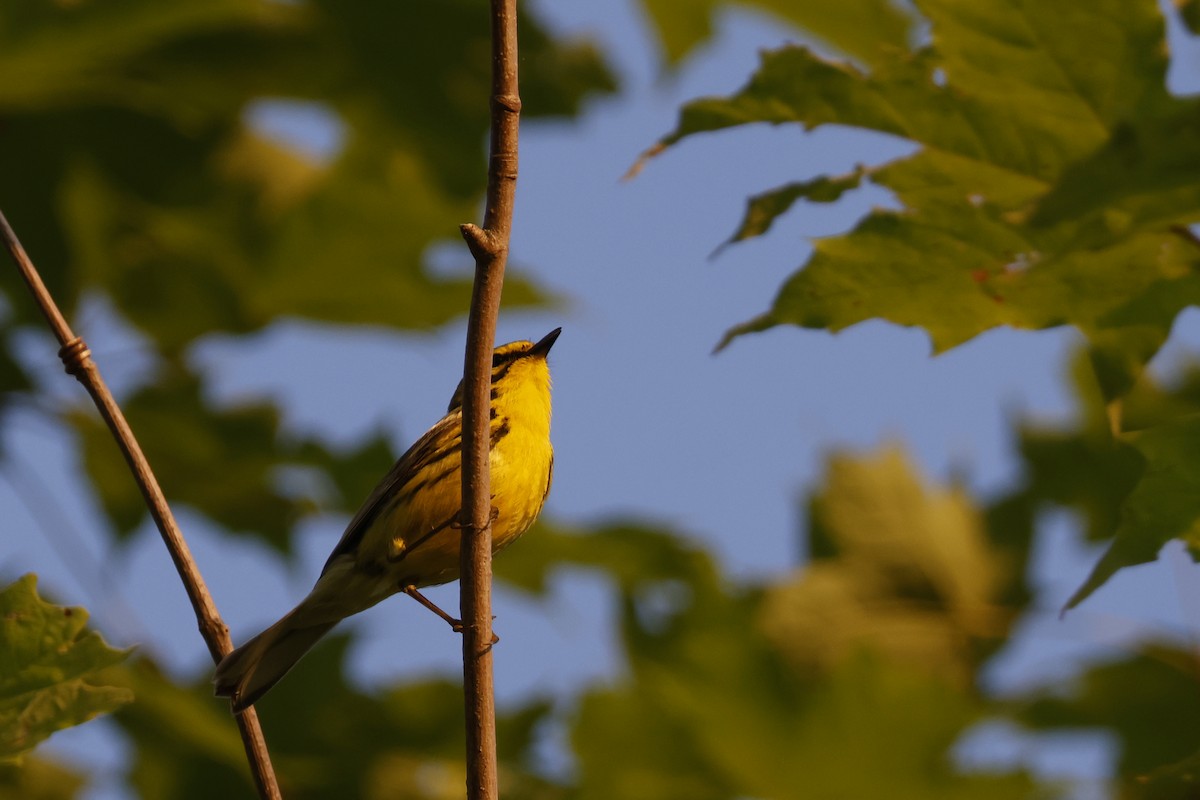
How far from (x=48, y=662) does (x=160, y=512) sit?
0.34 m

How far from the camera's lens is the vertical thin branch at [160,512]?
8.48 feet

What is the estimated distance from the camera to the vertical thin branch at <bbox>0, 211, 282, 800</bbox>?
2.58 meters

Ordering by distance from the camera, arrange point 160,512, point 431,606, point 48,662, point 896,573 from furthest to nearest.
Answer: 1. point 896,573
2. point 431,606
3. point 160,512
4. point 48,662

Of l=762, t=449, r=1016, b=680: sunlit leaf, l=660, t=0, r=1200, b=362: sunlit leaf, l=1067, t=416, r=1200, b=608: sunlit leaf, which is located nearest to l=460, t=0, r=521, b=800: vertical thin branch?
l=660, t=0, r=1200, b=362: sunlit leaf

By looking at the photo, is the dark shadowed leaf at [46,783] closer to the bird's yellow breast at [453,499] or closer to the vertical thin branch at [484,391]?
the bird's yellow breast at [453,499]

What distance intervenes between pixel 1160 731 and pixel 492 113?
11.8ft

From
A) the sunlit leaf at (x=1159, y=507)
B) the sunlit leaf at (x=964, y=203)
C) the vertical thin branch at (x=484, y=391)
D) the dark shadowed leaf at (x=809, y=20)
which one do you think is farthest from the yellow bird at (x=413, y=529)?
the sunlit leaf at (x=1159, y=507)

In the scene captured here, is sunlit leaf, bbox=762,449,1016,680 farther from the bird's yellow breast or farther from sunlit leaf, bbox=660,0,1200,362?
sunlit leaf, bbox=660,0,1200,362

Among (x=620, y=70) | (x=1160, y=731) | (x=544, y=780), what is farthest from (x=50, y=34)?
(x=1160, y=731)

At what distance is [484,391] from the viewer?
2.63 meters

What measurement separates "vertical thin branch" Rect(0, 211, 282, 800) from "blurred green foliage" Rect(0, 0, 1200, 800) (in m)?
1.70

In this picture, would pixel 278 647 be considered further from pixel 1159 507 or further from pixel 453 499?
pixel 1159 507

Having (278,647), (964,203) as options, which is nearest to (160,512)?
(964,203)

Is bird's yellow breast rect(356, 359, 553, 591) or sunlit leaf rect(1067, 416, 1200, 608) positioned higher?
bird's yellow breast rect(356, 359, 553, 591)
